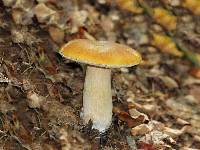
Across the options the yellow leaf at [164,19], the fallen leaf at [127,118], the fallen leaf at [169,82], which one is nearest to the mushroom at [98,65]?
the fallen leaf at [127,118]

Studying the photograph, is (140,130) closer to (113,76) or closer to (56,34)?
(113,76)

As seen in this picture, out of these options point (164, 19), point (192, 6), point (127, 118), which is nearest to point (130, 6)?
point (164, 19)

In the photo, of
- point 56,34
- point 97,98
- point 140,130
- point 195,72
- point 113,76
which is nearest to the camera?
point 97,98

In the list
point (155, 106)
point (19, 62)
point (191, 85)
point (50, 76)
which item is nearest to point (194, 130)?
point (155, 106)

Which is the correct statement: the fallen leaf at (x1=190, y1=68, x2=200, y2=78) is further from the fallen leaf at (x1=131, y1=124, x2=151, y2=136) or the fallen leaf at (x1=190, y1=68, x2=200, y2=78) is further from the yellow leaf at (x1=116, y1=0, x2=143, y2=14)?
the fallen leaf at (x1=131, y1=124, x2=151, y2=136)

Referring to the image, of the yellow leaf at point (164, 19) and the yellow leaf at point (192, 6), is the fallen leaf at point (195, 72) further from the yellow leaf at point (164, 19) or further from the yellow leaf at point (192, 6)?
the yellow leaf at point (192, 6)

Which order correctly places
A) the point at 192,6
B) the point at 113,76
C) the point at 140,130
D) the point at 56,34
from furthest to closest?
the point at 192,6 < the point at 56,34 < the point at 113,76 < the point at 140,130

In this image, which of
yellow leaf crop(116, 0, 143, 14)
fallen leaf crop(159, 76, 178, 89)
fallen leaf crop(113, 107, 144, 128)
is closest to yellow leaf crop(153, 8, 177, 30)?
yellow leaf crop(116, 0, 143, 14)
